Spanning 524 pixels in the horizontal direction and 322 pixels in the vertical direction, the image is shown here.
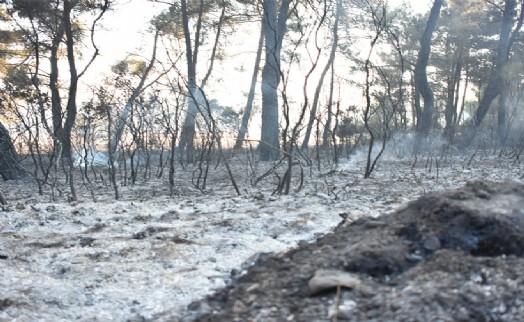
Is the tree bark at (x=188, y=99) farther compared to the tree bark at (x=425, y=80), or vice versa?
the tree bark at (x=425, y=80)

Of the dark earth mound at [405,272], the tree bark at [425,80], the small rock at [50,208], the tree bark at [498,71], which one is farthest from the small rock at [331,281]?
the tree bark at [498,71]

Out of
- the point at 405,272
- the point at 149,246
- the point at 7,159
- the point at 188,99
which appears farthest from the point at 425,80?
the point at 405,272

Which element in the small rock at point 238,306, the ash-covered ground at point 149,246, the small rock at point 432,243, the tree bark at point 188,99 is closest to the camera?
the small rock at point 238,306

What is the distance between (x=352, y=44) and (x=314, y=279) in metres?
18.4

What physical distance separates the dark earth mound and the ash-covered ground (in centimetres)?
4

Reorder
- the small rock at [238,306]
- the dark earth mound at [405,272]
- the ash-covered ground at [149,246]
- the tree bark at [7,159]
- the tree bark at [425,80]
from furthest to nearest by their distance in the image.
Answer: the tree bark at [425,80] < the tree bark at [7,159] < the ash-covered ground at [149,246] < the small rock at [238,306] < the dark earth mound at [405,272]

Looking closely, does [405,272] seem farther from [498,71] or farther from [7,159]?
[498,71]

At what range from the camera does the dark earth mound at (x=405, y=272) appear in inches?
71.8

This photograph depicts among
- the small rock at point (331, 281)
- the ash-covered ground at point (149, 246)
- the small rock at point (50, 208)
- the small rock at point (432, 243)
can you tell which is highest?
the small rock at point (432, 243)

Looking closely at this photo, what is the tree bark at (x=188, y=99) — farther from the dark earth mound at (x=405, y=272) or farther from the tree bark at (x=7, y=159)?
the dark earth mound at (x=405, y=272)

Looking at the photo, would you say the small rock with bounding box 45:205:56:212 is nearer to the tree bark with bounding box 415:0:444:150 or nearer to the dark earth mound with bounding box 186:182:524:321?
the dark earth mound with bounding box 186:182:524:321

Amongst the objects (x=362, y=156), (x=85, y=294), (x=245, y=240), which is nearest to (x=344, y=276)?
(x=85, y=294)

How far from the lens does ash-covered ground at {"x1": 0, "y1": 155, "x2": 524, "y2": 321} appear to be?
2.48 meters

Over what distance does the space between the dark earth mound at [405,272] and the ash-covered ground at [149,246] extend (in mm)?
41
